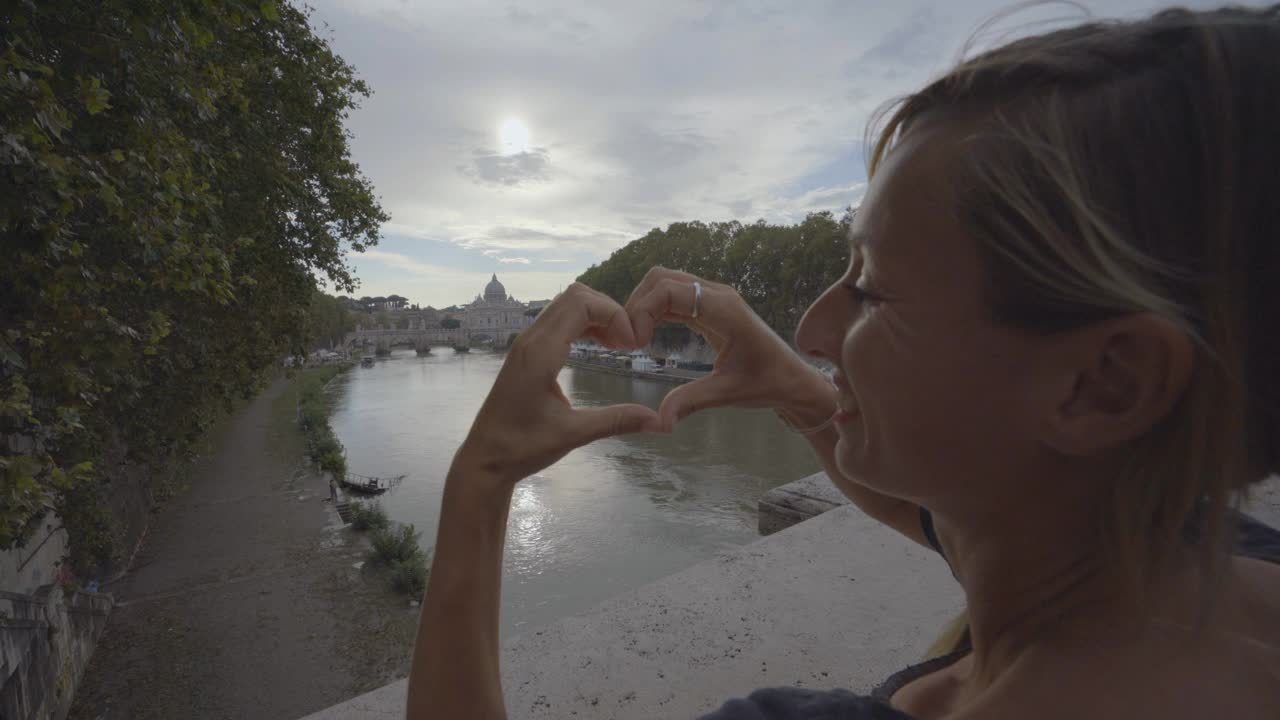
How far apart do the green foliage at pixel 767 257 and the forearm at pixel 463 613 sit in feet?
38.5

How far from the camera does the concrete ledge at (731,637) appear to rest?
1421mm

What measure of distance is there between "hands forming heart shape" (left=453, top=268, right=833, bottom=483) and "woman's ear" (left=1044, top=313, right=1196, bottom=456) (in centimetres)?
47

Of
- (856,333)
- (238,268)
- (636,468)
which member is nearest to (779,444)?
(636,468)

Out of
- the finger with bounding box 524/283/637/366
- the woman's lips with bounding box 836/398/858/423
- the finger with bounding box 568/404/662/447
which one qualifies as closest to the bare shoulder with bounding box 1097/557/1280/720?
the woman's lips with bounding box 836/398/858/423

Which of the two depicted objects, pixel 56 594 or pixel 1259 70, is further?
pixel 56 594

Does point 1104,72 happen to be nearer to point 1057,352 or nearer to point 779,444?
point 1057,352

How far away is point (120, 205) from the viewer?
261 centimetres

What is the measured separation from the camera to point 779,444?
18.5 meters

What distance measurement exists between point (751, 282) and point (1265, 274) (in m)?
20.6

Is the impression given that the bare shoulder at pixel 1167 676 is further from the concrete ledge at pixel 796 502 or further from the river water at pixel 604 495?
the river water at pixel 604 495

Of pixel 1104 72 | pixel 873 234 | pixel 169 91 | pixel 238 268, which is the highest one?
pixel 169 91

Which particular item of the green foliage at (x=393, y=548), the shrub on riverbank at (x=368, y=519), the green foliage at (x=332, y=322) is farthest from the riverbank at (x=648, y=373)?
the green foliage at (x=332, y=322)

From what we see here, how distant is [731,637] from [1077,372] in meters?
1.35

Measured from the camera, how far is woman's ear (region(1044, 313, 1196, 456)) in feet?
1.57
